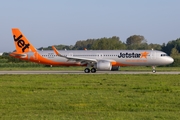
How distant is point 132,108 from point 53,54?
33.8 meters

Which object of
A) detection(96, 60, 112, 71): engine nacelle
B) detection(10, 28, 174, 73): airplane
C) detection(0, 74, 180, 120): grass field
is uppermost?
detection(10, 28, 174, 73): airplane

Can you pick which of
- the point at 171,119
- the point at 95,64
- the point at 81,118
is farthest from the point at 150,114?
the point at 95,64

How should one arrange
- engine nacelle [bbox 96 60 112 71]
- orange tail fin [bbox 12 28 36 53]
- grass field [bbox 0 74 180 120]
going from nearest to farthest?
grass field [bbox 0 74 180 120], engine nacelle [bbox 96 60 112 71], orange tail fin [bbox 12 28 36 53]

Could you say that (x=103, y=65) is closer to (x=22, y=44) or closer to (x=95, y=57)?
(x=95, y=57)

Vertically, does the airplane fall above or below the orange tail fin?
below

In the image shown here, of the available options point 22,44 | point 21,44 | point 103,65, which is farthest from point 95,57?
point 21,44

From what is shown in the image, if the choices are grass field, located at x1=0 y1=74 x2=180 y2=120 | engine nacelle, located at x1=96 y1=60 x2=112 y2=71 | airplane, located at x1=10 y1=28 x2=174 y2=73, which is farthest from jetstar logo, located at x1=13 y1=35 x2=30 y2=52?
grass field, located at x1=0 y1=74 x2=180 y2=120

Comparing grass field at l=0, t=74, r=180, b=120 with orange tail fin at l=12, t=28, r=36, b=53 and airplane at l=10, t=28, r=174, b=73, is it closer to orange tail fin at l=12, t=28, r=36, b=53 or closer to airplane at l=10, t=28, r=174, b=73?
airplane at l=10, t=28, r=174, b=73

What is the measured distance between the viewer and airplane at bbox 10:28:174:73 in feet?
151

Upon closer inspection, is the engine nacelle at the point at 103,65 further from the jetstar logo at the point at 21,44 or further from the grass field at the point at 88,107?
the grass field at the point at 88,107

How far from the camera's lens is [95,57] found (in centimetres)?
4712

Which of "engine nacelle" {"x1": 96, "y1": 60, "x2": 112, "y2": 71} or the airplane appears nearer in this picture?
"engine nacelle" {"x1": 96, "y1": 60, "x2": 112, "y2": 71}

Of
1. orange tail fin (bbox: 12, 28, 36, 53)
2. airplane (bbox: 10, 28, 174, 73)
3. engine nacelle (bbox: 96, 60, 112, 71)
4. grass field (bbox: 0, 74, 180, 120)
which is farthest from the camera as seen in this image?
orange tail fin (bbox: 12, 28, 36, 53)

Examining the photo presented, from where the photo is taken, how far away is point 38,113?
44.7ft
